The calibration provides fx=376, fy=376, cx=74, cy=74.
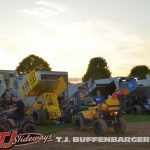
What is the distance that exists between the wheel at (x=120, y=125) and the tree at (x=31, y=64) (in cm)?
4453

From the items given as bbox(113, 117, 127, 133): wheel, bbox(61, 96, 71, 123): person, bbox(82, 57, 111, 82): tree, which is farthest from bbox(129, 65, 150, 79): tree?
bbox(113, 117, 127, 133): wheel

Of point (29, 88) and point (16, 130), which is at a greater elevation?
point (29, 88)

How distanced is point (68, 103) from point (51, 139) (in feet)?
20.1

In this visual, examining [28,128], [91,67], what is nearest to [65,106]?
[28,128]

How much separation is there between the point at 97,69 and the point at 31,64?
11.4 m

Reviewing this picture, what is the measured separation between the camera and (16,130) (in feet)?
36.1

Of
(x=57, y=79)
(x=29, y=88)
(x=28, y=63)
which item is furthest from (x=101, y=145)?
(x=28, y=63)

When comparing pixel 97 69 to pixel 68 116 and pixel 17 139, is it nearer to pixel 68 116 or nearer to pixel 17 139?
pixel 68 116

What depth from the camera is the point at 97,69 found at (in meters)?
62.6

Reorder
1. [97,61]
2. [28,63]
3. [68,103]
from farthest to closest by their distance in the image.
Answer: [97,61]
[28,63]
[68,103]

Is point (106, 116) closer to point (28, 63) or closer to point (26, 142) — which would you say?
point (26, 142)

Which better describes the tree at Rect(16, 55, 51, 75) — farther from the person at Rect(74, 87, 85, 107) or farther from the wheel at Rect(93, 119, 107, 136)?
the wheel at Rect(93, 119, 107, 136)

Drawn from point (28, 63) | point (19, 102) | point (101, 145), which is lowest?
point (101, 145)

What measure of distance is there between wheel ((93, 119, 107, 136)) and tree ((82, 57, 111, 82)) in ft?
159
